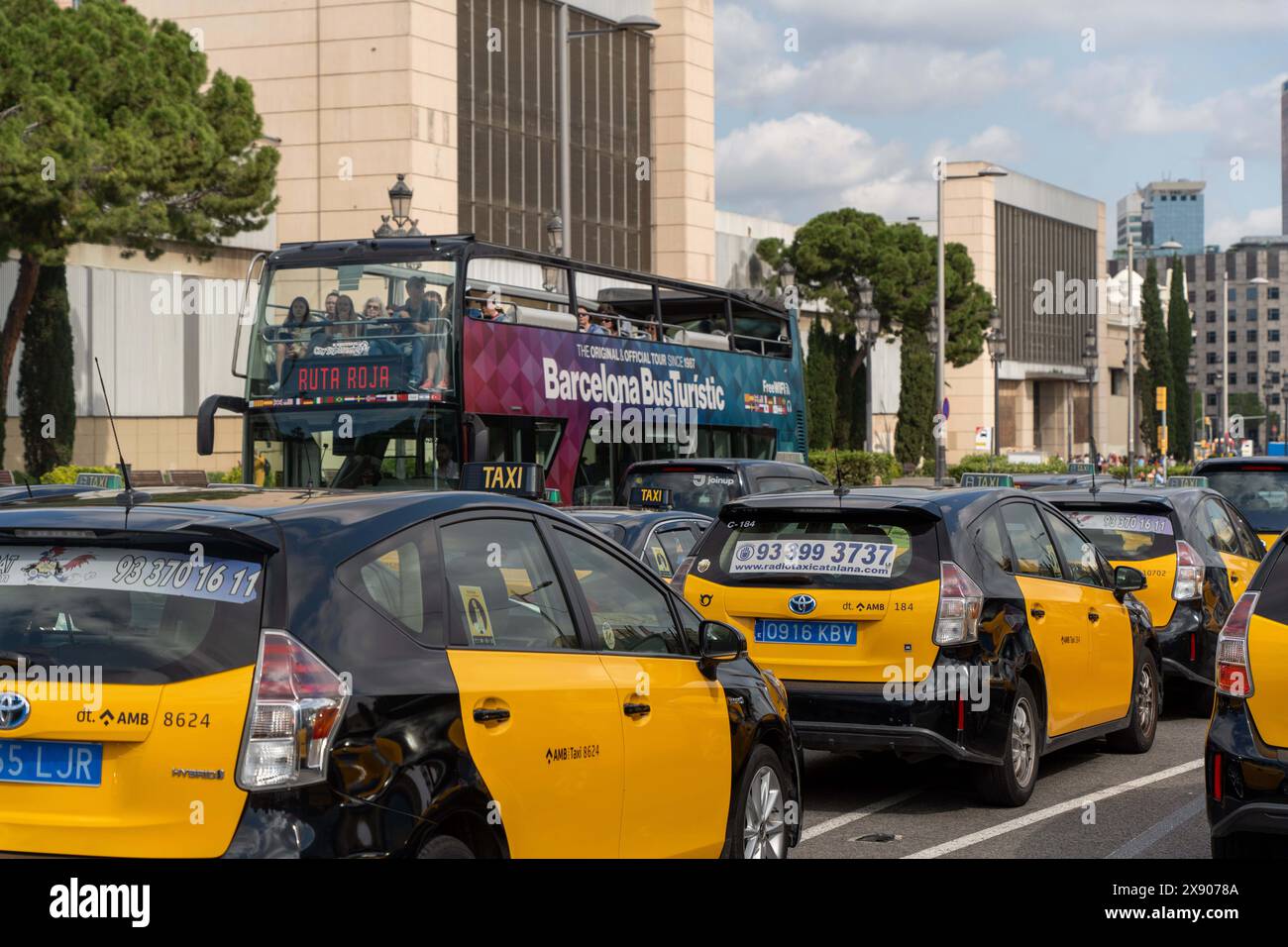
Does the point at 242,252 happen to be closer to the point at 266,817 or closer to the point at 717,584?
the point at 717,584

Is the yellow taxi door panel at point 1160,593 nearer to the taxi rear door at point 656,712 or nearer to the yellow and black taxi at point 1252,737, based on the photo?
the yellow and black taxi at point 1252,737

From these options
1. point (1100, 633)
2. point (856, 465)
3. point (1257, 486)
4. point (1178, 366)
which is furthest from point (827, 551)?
point (1178, 366)

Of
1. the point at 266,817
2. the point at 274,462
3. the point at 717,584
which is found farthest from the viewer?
the point at 274,462

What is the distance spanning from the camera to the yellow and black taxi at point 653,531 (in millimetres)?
12383

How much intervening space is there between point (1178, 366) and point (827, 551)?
109m

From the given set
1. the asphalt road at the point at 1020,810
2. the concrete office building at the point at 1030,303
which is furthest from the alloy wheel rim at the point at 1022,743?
the concrete office building at the point at 1030,303

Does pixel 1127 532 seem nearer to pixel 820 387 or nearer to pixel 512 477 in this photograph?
pixel 512 477

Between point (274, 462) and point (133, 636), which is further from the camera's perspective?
point (274, 462)

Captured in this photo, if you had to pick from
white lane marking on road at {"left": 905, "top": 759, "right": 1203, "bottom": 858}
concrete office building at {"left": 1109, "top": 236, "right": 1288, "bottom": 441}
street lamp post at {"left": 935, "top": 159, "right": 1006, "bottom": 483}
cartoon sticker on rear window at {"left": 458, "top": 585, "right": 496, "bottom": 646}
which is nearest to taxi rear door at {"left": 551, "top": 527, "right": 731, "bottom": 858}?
cartoon sticker on rear window at {"left": 458, "top": 585, "right": 496, "bottom": 646}

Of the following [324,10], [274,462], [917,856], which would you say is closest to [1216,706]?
[917,856]

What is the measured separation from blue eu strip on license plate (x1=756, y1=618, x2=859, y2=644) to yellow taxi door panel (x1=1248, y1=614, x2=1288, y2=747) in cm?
277

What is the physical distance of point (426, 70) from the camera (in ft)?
163

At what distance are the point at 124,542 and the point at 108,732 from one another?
1.68 feet

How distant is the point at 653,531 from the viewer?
1260cm
